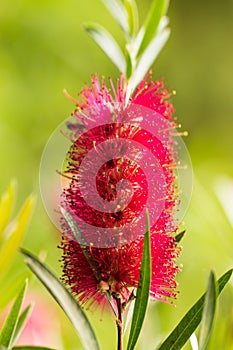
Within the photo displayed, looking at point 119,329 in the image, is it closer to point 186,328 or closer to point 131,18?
point 186,328

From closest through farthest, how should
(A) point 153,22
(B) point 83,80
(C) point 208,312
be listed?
(C) point 208,312 < (A) point 153,22 < (B) point 83,80

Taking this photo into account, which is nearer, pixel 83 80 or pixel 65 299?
pixel 65 299

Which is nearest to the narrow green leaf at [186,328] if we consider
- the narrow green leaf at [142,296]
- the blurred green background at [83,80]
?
the narrow green leaf at [142,296]

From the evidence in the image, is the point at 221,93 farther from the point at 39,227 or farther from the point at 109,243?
the point at 109,243

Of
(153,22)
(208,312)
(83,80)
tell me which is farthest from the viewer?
(83,80)

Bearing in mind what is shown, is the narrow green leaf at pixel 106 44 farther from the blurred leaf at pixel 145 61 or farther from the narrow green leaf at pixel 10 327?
the narrow green leaf at pixel 10 327

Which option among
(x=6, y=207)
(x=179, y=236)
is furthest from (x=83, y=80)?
(x=179, y=236)
